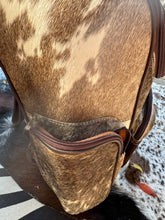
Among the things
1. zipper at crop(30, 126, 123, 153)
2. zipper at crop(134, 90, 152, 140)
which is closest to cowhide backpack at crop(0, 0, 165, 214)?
zipper at crop(30, 126, 123, 153)

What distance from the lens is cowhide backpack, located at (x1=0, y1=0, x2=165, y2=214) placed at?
26cm

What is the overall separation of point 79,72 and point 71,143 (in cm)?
12

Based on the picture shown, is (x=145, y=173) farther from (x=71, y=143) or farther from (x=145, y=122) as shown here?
(x=71, y=143)

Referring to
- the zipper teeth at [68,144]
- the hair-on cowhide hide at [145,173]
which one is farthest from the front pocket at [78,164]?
the hair-on cowhide hide at [145,173]

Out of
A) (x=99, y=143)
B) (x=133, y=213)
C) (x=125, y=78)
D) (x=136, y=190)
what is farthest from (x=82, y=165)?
(x=136, y=190)

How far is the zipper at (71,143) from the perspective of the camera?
0.32m

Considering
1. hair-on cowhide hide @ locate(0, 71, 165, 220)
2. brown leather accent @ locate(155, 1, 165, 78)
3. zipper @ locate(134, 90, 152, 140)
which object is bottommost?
hair-on cowhide hide @ locate(0, 71, 165, 220)

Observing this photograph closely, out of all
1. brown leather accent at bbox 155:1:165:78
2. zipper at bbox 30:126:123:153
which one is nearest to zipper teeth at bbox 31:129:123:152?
zipper at bbox 30:126:123:153

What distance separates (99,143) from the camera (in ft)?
1.13

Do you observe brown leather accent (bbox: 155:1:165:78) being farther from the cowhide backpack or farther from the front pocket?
the front pocket

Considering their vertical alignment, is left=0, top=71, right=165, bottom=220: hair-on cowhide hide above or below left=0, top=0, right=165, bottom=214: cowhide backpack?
below

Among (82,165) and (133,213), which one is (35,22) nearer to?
(82,165)

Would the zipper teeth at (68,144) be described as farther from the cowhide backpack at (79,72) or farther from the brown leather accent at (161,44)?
the brown leather accent at (161,44)

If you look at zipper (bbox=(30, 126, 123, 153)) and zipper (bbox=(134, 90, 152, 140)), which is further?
zipper (bbox=(134, 90, 152, 140))
